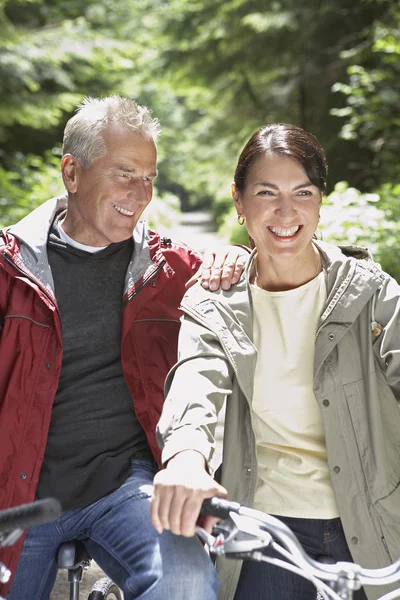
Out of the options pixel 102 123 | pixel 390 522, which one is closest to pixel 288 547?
pixel 390 522

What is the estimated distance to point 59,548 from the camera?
2.80 m

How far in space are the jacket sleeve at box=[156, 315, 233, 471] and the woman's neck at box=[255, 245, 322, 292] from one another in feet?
0.91

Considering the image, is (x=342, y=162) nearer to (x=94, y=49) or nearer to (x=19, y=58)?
(x=94, y=49)

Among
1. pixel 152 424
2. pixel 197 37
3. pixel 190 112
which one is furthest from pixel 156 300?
pixel 190 112

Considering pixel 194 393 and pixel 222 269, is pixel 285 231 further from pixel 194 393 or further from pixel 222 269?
pixel 194 393

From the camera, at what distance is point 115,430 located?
2.86 m

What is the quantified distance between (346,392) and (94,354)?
0.88 meters

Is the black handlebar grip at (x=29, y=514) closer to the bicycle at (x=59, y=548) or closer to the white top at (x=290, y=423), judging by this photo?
the bicycle at (x=59, y=548)

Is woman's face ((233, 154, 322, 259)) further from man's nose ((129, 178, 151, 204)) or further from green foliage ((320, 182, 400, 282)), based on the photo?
green foliage ((320, 182, 400, 282))

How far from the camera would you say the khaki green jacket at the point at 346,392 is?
241 cm

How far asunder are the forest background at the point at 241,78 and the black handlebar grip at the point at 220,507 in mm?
6927

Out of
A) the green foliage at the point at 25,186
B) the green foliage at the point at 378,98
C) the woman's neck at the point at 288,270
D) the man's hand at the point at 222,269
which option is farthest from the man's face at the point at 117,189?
the green foliage at the point at 25,186

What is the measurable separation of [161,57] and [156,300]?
49.9 feet

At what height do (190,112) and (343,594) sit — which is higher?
(190,112)
